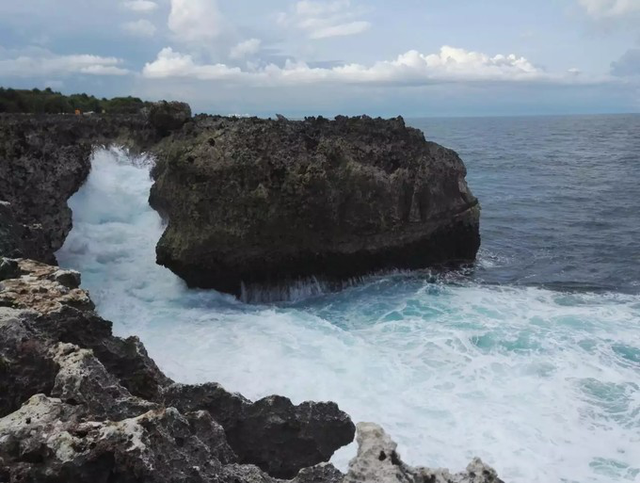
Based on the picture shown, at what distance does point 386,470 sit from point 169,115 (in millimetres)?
24508

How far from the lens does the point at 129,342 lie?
25.5 ft

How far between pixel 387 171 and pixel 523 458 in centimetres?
1150

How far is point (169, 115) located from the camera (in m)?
27.0

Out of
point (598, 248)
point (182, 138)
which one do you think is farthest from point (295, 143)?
point (598, 248)

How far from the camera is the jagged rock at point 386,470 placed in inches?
194

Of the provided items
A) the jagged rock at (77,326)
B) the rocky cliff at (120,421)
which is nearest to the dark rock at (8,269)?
the rocky cliff at (120,421)

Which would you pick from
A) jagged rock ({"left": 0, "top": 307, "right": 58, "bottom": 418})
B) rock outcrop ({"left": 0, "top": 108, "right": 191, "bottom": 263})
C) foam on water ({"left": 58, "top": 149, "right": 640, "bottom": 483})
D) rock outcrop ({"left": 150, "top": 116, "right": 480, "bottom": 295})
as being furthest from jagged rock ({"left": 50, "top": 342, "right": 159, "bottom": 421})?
rock outcrop ({"left": 150, "top": 116, "right": 480, "bottom": 295})

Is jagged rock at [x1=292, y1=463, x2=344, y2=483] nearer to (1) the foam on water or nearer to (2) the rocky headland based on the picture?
(2) the rocky headland

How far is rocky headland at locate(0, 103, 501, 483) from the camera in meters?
4.94

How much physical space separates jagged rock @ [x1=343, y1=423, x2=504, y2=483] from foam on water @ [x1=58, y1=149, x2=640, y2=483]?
3.96 meters

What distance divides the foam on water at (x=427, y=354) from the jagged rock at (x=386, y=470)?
396cm

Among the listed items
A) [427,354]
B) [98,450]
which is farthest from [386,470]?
[427,354]

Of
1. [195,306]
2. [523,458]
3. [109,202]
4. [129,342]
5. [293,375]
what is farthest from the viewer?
[109,202]

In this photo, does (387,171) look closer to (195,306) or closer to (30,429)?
(195,306)
